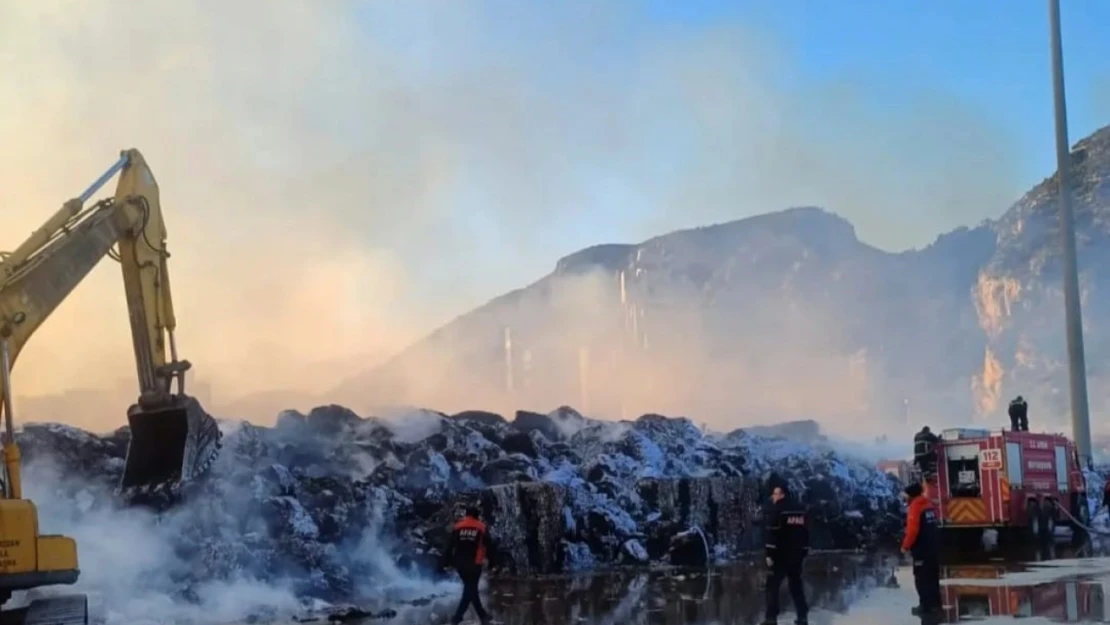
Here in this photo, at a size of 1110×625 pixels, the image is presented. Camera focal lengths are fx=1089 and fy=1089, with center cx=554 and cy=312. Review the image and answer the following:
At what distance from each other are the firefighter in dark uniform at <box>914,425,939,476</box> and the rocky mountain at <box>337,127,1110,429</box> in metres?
15.8

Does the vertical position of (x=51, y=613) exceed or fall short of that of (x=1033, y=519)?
it exceeds it

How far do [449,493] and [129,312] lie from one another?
8183 millimetres

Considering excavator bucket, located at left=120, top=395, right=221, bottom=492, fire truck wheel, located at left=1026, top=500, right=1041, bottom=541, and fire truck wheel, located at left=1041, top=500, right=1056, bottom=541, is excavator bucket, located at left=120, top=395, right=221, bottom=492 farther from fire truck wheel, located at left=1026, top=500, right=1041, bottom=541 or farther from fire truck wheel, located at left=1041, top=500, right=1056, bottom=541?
fire truck wheel, located at left=1041, top=500, right=1056, bottom=541

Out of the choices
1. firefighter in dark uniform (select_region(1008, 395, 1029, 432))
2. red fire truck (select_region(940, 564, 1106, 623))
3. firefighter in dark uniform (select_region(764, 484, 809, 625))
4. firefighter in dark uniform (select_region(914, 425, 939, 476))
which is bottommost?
red fire truck (select_region(940, 564, 1106, 623))

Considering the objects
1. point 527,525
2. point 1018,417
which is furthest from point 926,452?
point 527,525

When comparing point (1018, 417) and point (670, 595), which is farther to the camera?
point (1018, 417)

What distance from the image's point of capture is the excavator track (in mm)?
9781

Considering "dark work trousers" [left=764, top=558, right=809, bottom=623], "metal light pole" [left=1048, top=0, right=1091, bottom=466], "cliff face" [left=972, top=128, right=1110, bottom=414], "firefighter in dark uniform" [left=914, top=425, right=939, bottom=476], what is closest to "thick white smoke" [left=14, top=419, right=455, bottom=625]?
"dark work trousers" [left=764, top=558, right=809, bottom=623]

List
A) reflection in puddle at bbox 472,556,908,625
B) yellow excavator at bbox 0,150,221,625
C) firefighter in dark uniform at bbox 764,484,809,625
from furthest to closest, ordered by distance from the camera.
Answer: reflection in puddle at bbox 472,556,908,625, firefighter in dark uniform at bbox 764,484,809,625, yellow excavator at bbox 0,150,221,625

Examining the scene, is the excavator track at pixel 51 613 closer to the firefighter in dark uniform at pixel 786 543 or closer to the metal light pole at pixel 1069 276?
the firefighter in dark uniform at pixel 786 543

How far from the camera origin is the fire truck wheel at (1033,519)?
21.0 meters

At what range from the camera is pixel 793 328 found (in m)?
49.3

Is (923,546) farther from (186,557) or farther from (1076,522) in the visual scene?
(1076,522)

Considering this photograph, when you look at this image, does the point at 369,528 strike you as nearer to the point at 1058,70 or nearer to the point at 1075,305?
the point at 1075,305
